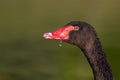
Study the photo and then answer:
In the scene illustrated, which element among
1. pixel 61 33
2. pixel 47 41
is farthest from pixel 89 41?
pixel 47 41

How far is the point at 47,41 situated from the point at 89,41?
4.53m

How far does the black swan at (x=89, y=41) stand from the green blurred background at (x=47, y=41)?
7.49 feet

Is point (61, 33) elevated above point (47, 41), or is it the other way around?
point (61, 33)

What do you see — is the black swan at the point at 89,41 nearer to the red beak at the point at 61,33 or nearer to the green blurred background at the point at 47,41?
the red beak at the point at 61,33

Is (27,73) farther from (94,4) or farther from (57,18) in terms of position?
(94,4)

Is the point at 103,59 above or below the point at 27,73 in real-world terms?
above

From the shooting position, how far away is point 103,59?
340 cm

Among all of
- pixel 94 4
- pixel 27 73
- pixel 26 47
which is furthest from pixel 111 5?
pixel 27 73

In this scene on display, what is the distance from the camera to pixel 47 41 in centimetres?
787

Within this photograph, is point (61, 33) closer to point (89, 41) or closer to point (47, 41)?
point (89, 41)

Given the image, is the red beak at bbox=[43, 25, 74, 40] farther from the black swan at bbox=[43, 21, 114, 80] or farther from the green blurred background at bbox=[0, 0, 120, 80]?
the green blurred background at bbox=[0, 0, 120, 80]

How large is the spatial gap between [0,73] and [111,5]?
5.30m

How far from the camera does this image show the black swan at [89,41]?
132 inches

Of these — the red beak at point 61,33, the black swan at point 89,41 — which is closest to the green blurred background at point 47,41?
the black swan at point 89,41
